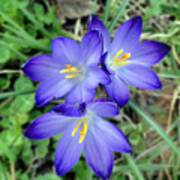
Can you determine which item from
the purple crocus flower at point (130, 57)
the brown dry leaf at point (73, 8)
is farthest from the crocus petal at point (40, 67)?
the brown dry leaf at point (73, 8)

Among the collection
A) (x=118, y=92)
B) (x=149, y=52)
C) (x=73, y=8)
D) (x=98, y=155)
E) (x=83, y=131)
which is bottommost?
(x=98, y=155)

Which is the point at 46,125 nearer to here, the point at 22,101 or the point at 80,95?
the point at 80,95

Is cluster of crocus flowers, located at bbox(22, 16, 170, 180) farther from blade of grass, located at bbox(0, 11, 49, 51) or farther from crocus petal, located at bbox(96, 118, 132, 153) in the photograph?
blade of grass, located at bbox(0, 11, 49, 51)

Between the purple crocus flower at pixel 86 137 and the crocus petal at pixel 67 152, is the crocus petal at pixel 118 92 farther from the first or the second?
the crocus petal at pixel 67 152

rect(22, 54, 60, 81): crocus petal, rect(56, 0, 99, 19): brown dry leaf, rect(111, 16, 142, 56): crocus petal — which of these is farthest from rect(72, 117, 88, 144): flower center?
Result: rect(56, 0, 99, 19): brown dry leaf

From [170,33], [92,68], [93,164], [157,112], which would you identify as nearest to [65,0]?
[170,33]

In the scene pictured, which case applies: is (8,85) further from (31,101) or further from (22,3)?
(22,3)

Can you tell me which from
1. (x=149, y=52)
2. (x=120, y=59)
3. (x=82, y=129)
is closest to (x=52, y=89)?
(x=82, y=129)
